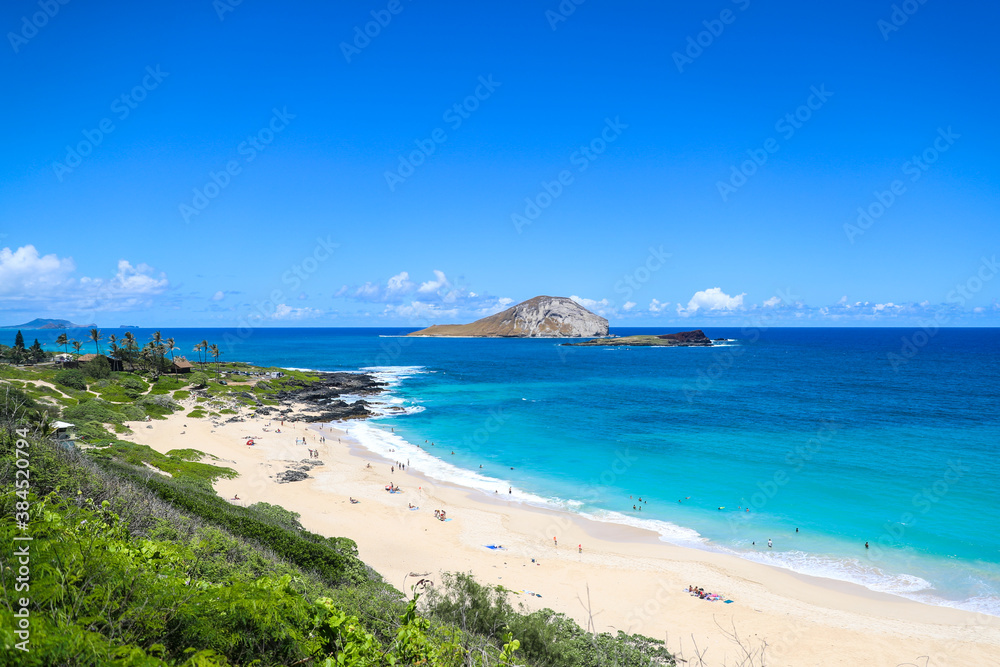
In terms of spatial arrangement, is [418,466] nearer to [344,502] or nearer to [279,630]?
[344,502]

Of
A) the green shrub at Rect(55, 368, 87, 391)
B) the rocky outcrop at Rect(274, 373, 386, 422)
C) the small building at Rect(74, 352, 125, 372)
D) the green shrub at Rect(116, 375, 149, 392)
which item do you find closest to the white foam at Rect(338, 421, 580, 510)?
the rocky outcrop at Rect(274, 373, 386, 422)

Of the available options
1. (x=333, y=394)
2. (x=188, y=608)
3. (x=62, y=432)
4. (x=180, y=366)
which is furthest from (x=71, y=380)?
(x=188, y=608)

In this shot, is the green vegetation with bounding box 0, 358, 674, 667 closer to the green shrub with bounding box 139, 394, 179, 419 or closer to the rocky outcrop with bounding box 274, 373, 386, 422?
the green shrub with bounding box 139, 394, 179, 419

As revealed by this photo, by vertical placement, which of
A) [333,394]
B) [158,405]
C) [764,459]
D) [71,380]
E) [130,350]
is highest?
[130,350]

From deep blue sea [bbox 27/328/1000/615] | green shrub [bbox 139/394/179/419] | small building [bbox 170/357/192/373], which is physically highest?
small building [bbox 170/357/192/373]

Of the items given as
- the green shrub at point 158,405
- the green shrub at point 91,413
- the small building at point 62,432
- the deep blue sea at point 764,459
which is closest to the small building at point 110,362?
the green shrub at point 158,405

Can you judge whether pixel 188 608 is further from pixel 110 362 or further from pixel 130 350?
pixel 130 350

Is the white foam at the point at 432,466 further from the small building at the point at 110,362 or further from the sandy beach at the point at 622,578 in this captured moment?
the small building at the point at 110,362
